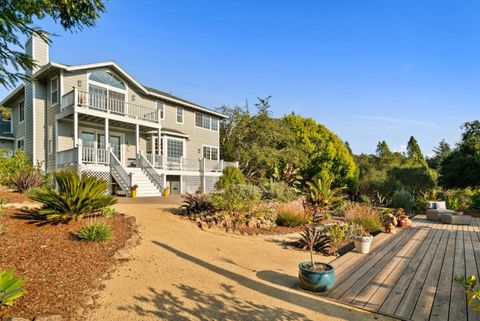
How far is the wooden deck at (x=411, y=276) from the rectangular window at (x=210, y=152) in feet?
58.0

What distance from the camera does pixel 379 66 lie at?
42.0 ft

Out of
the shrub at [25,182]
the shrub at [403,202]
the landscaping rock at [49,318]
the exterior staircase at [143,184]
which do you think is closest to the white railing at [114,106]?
the exterior staircase at [143,184]

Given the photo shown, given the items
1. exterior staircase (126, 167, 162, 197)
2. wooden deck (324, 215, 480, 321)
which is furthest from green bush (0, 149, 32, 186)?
wooden deck (324, 215, 480, 321)

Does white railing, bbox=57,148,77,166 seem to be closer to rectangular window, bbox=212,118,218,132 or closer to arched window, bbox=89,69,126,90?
arched window, bbox=89,69,126,90

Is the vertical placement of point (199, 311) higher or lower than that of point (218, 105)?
lower

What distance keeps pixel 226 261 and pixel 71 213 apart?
4.16 meters

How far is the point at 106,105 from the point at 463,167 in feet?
76.8

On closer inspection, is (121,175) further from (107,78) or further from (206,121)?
(206,121)

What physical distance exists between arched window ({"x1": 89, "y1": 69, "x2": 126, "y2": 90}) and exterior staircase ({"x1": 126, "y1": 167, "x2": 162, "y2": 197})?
20.3ft

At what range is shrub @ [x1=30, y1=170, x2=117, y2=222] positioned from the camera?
7191mm

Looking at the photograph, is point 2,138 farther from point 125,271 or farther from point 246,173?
point 125,271

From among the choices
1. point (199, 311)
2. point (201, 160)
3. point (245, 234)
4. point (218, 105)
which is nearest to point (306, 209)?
point (245, 234)

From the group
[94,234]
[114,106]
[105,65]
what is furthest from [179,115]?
[94,234]

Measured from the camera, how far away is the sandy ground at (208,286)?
388 centimetres
